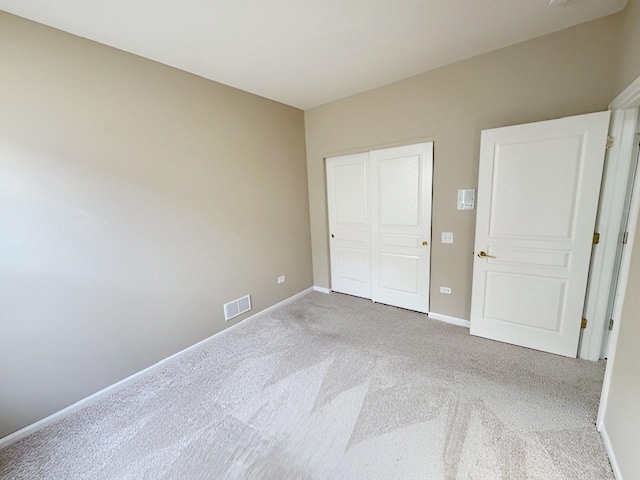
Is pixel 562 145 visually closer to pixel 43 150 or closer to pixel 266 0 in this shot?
pixel 266 0

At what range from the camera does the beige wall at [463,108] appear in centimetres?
213

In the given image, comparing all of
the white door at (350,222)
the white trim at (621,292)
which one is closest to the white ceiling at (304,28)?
the white door at (350,222)

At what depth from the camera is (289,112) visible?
142 inches

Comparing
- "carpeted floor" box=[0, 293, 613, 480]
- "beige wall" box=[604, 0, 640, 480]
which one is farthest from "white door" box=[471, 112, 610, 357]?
"beige wall" box=[604, 0, 640, 480]

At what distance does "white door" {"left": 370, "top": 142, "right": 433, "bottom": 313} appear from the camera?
3.07 m

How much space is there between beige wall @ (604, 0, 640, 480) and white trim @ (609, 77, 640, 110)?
0.09m

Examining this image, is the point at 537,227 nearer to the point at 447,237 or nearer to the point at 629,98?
the point at 447,237

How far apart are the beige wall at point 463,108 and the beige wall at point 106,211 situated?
1.32 meters

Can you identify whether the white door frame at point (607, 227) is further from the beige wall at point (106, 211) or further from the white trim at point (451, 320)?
the beige wall at point (106, 211)

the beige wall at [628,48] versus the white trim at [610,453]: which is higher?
the beige wall at [628,48]

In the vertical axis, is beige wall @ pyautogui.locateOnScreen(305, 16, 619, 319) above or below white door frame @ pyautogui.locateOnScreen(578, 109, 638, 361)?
above

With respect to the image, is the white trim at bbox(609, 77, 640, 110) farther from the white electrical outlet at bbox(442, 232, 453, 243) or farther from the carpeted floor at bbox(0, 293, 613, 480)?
the carpeted floor at bbox(0, 293, 613, 480)

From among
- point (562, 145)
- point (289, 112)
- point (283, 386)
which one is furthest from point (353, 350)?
point (289, 112)

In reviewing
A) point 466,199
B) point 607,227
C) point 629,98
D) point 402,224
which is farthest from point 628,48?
point 402,224
